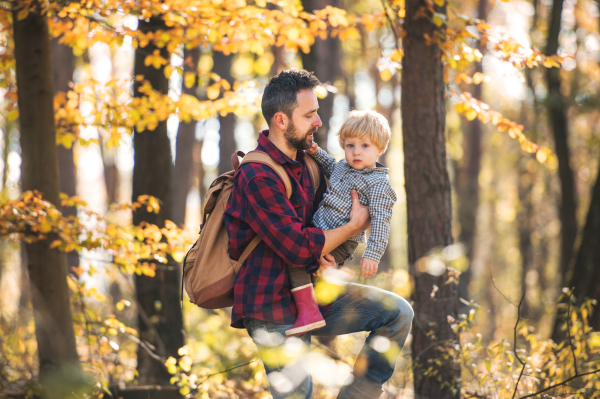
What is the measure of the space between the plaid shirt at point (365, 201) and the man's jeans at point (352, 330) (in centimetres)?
34

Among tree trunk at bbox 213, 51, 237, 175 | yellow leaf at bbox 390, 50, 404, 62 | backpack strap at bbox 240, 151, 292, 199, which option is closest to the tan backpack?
backpack strap at bbox 240, 151, 292, 199

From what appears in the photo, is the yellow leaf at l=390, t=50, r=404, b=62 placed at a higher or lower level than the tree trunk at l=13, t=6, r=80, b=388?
higher

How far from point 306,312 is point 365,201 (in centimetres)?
78

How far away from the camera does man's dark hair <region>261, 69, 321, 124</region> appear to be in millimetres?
3070

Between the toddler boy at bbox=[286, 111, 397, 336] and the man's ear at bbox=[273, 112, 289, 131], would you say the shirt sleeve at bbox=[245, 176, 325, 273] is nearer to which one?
the toddler boy at bbox=[286, 111, 397, 336]

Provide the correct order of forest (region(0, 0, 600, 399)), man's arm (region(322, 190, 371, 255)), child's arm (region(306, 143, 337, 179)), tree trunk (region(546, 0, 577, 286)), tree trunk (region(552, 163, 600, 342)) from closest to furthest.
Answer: man's arm (region(322, 190, 371, 255)) → child's arm (region(306, 143, 337, 179)) → forest (region(0, 0, 600, 399)) → tree trunk (region(552, 163, 600, 342)) → tree trunk (region(546, 0, 577, 286))

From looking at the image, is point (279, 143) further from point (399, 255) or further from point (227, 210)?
point (399, 255)

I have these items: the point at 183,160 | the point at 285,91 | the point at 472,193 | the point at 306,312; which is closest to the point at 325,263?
the point at 306,312

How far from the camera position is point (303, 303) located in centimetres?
290

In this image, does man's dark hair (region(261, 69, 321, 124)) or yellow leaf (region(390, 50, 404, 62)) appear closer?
man's dark hair (region(261, 69, 321, 124))

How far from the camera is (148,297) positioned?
587 cm

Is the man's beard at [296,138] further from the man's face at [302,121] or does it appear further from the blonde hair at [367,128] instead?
the blonde hair at [367,128]

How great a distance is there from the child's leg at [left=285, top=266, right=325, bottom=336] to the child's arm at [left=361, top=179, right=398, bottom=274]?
1.20 ft

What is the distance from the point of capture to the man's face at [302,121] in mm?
3072
